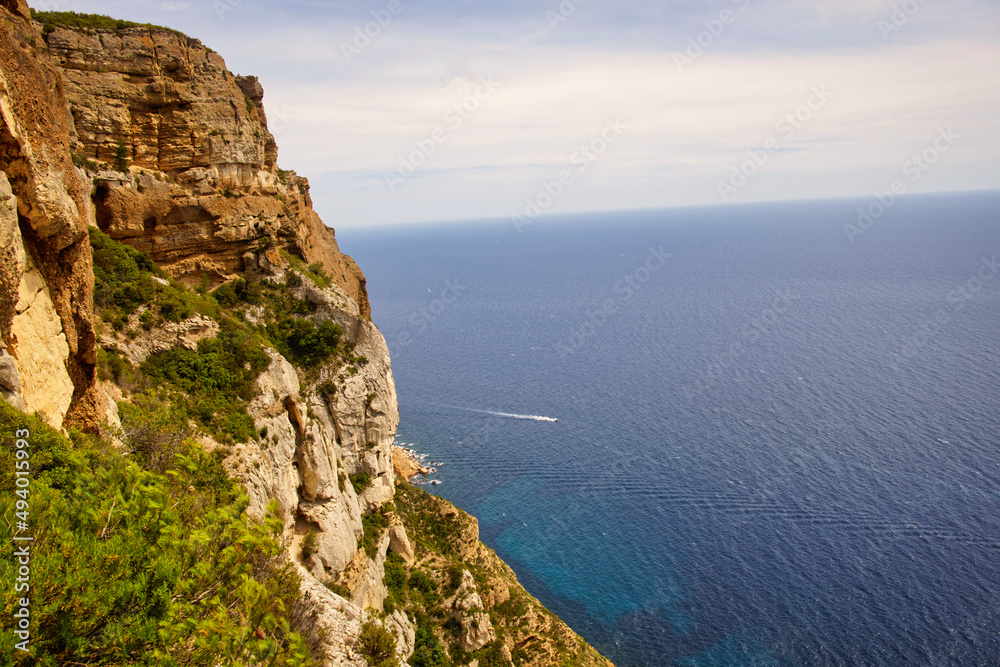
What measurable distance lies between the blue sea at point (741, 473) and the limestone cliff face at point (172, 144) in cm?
4010

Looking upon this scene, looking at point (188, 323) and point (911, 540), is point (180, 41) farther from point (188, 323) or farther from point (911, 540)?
point (911, 540)

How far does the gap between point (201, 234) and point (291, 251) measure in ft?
18.9

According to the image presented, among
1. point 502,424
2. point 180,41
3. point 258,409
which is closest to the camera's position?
point 258,409

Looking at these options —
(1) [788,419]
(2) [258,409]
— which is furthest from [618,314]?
(2) [258,409]

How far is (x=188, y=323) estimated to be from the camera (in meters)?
26.6

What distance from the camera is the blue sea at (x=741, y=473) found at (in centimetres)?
4684

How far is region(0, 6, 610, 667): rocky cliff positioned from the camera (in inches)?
595

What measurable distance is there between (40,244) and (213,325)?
1271 centimetres

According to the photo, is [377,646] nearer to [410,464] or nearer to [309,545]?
[309,545]

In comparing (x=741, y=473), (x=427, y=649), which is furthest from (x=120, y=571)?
(x=741, y=473)

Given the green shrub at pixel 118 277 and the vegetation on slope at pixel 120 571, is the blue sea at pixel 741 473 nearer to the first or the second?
the vegetation on slope at pixel 120 571

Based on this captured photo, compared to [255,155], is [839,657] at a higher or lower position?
lower

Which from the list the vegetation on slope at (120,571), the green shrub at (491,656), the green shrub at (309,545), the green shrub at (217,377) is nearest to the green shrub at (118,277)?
the green shrub at (217,377)

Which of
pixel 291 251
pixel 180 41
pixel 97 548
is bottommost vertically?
pixel 97 548
